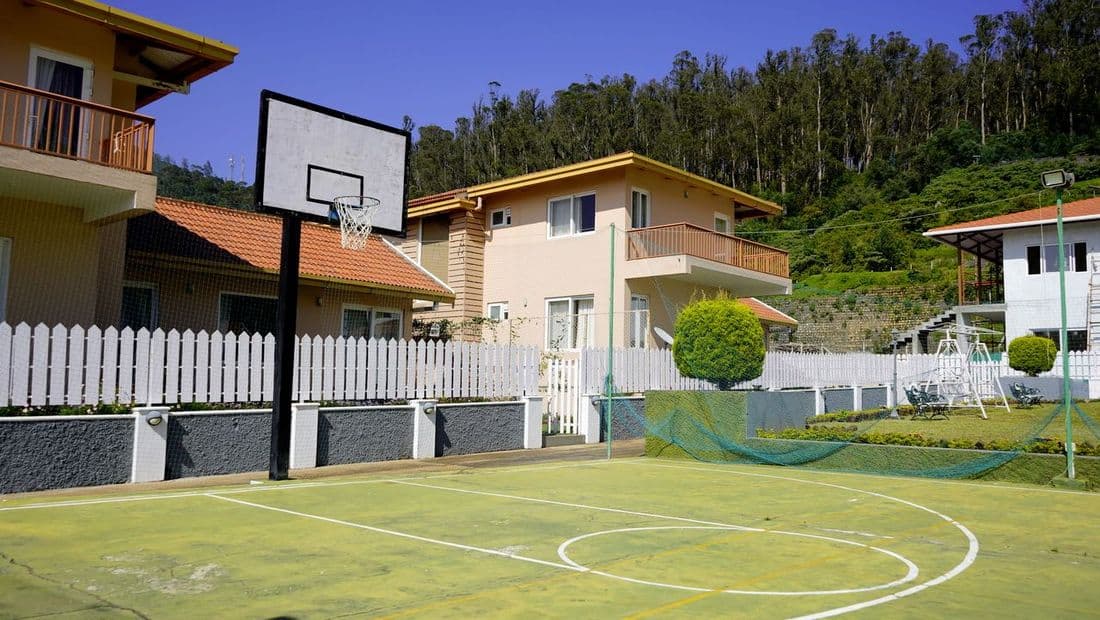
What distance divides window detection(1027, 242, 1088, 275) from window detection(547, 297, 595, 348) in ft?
63.2

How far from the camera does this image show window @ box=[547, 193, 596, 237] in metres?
24.5

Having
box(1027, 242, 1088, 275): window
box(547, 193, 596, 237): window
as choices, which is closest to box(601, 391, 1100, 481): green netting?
box(547, 193, 596, 237): window

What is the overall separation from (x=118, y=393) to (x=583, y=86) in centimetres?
7525

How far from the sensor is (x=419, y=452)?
1459 cm

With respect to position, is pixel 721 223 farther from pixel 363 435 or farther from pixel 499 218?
pixel 363 435

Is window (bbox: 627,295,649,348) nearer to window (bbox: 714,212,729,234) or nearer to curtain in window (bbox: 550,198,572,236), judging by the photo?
curtain in window (bbox: 550,198,572,236)

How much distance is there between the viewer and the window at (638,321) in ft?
77.6

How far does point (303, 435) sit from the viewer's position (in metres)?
13.0

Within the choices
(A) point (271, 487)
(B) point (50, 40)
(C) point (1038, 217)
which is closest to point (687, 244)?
(A) point (271, 487)

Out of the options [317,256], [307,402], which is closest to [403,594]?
[307,402]

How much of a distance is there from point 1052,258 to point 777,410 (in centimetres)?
2098

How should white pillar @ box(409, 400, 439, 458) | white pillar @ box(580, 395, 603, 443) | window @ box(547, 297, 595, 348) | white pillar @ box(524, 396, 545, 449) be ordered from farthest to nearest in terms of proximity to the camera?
1. window @ box(547, 297, 595, 348)
2. white pillar @ box(580, 395, 603, 443)
3. white pillar @ box(524, 396, 545, 449)
4. white pillar @ box(409, 400, 439, 458)

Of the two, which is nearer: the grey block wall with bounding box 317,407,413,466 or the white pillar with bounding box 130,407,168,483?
the white pillar with bounding box 130,407,168,483

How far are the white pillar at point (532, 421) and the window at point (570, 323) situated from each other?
280 inches
